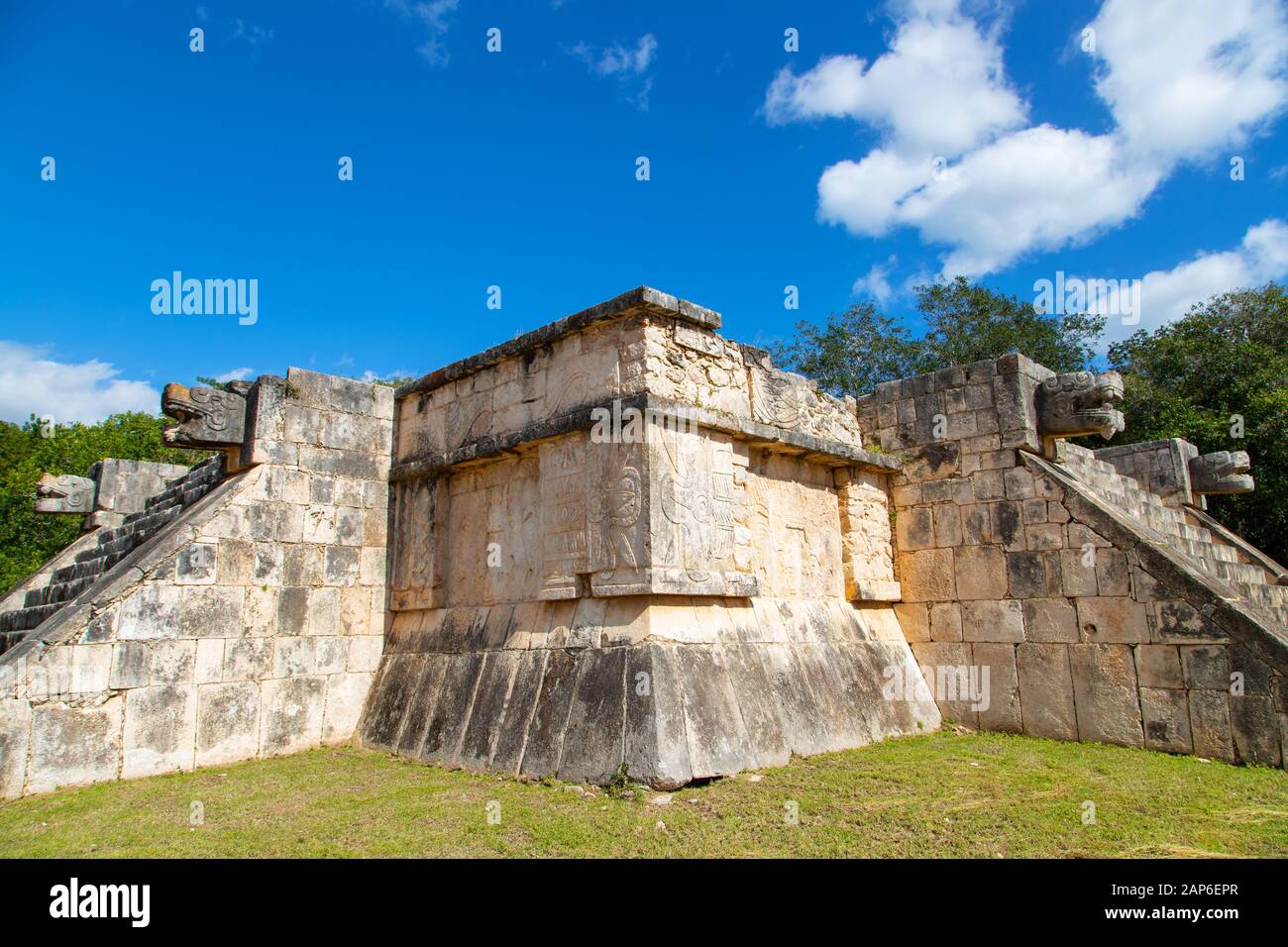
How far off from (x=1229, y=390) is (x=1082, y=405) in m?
15.0

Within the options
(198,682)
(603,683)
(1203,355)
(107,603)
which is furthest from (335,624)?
(1203,355)

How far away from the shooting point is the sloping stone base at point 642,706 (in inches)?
238

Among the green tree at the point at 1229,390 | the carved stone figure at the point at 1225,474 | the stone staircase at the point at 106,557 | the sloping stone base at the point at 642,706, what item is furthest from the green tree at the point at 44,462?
the green tree at the point at 1229,390

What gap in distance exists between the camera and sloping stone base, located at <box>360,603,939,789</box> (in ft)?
19.8

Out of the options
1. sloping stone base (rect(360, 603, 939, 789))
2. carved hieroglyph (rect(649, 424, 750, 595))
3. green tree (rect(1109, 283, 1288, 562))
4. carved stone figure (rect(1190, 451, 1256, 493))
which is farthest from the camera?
green tree (rect(1109, 283, 1288, 562))

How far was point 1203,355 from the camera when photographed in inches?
844

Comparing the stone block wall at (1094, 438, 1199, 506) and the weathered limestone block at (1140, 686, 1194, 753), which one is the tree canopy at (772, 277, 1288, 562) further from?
the weathered limestone block at (1140, 686, 1194, 753)

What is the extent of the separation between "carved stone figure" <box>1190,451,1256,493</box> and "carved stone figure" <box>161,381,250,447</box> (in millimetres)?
12862

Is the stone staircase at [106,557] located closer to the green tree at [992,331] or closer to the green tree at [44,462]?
the green tree at [44,462]

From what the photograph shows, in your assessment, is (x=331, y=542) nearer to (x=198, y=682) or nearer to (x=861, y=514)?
(x=198, y=682)

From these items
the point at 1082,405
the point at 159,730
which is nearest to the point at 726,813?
the point at 159,730

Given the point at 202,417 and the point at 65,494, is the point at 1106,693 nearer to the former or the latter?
the point at 202,417

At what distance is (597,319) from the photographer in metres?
7.21

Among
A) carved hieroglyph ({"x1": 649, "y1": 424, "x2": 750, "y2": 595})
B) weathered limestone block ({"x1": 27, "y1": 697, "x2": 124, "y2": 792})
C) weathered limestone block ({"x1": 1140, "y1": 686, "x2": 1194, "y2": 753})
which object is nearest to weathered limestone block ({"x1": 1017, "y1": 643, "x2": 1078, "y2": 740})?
weathered limestone block ({"x1": 1140, "y1": 686, "x2": 1194, "y2": 753})
